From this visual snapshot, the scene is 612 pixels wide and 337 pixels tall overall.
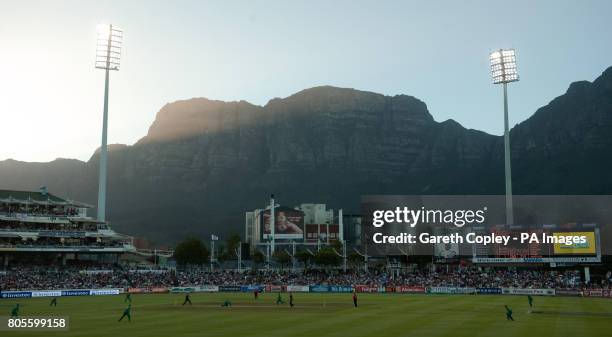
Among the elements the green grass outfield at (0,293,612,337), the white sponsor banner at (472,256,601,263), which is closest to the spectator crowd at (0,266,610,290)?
the white sponsor banner at (472,256,601,263)

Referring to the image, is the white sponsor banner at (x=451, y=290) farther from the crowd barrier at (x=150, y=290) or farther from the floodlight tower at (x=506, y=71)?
the crowd barrier at (x=150, y=290)

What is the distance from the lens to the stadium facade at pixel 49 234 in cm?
10900

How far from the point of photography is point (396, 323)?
149ft

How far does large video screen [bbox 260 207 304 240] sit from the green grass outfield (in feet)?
349

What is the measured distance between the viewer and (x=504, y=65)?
115125 mm

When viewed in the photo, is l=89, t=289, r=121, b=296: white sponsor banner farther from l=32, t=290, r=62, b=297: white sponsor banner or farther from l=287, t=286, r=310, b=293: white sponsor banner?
l=287, t=286, r=310, b=293: white sponsor banner

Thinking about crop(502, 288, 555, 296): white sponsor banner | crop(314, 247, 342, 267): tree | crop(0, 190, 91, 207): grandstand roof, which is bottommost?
crop(502, 288, 555, 296): white sponsor banner

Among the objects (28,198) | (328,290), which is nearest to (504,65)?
(328,290)

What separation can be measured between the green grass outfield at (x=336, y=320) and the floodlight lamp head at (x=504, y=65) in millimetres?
60172

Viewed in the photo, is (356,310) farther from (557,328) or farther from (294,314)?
(557,328)

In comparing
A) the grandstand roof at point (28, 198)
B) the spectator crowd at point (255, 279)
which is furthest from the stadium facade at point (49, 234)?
the spectator crowd at point (255, 279)

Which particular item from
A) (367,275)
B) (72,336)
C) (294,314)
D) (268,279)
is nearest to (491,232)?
(367,275)

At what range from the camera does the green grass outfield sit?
1550 inches

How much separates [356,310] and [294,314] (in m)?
7.34
